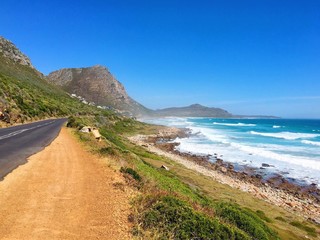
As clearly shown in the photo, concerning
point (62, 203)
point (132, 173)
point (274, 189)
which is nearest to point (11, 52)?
point (274, 189)

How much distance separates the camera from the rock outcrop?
115 metres

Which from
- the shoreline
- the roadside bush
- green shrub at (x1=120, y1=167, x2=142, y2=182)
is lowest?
the shoreline

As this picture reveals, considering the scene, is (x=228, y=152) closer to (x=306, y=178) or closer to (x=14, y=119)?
(x=306, y=178)

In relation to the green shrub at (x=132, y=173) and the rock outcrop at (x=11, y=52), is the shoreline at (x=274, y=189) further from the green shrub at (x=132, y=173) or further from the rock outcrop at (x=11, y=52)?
the rock outcrop at (x=11, y=52)

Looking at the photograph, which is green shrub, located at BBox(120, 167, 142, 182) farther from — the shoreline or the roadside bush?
the shoreline

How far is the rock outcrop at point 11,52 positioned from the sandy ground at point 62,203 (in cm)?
11550

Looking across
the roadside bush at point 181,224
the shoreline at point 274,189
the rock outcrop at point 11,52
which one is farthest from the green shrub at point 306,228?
the rock outcrop at point 11,52

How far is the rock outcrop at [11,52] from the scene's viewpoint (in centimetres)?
11471

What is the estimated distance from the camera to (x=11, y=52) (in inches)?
4670

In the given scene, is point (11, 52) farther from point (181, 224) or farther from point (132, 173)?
point (181, 224)

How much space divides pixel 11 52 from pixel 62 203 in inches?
5030

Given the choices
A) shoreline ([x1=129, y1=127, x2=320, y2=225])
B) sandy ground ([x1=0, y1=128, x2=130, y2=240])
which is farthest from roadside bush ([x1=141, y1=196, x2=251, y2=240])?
shoreline ([x1=129, y1=127, x2=320, y2=225])

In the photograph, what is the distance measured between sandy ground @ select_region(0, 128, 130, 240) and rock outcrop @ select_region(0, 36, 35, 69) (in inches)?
4547

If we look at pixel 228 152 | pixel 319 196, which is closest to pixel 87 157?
pixel 319 196
